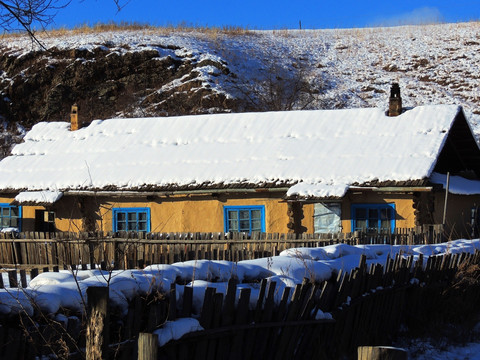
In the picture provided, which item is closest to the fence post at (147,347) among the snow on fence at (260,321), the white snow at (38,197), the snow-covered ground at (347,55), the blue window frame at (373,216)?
the snow on fence at (260,321)

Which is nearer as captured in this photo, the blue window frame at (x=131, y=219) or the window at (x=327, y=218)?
the window at (x=327, y=218)

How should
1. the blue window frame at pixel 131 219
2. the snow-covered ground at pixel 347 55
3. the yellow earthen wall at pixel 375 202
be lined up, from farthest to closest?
the snow-covered ground at pixel 347 55, the blue window frame at pixel 131 219, the yellow earthen wall at pixel 375 202

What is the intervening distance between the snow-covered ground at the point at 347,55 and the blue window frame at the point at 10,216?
72.3 ft

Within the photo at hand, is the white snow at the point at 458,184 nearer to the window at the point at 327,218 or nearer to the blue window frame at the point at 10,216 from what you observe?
the window at the point at 327,218

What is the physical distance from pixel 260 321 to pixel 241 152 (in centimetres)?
1437

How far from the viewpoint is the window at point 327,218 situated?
17.2 metres

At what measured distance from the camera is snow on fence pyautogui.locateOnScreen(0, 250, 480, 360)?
3.77 m

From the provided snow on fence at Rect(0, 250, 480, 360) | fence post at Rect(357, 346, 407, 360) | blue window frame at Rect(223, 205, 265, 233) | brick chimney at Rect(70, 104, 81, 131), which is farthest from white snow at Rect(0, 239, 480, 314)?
brick chimney at Rect(70, 104, 81, 131)

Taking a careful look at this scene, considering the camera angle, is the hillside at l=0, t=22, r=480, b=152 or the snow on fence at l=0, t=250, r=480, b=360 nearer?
the snow on fence at l=0, t=250, r=480, b=360

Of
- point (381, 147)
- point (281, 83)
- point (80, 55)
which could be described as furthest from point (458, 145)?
point (80, 55)

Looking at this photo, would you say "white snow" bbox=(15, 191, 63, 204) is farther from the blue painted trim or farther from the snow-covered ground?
the snow-covered ground

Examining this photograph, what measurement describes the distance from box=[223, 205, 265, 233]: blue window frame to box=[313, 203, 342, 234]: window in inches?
58.0

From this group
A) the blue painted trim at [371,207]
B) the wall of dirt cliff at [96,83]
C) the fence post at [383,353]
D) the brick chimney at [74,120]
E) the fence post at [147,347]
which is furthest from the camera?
the wall of dirt cliff at [96,83]

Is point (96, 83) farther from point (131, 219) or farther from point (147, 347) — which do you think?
point (147, 347)
